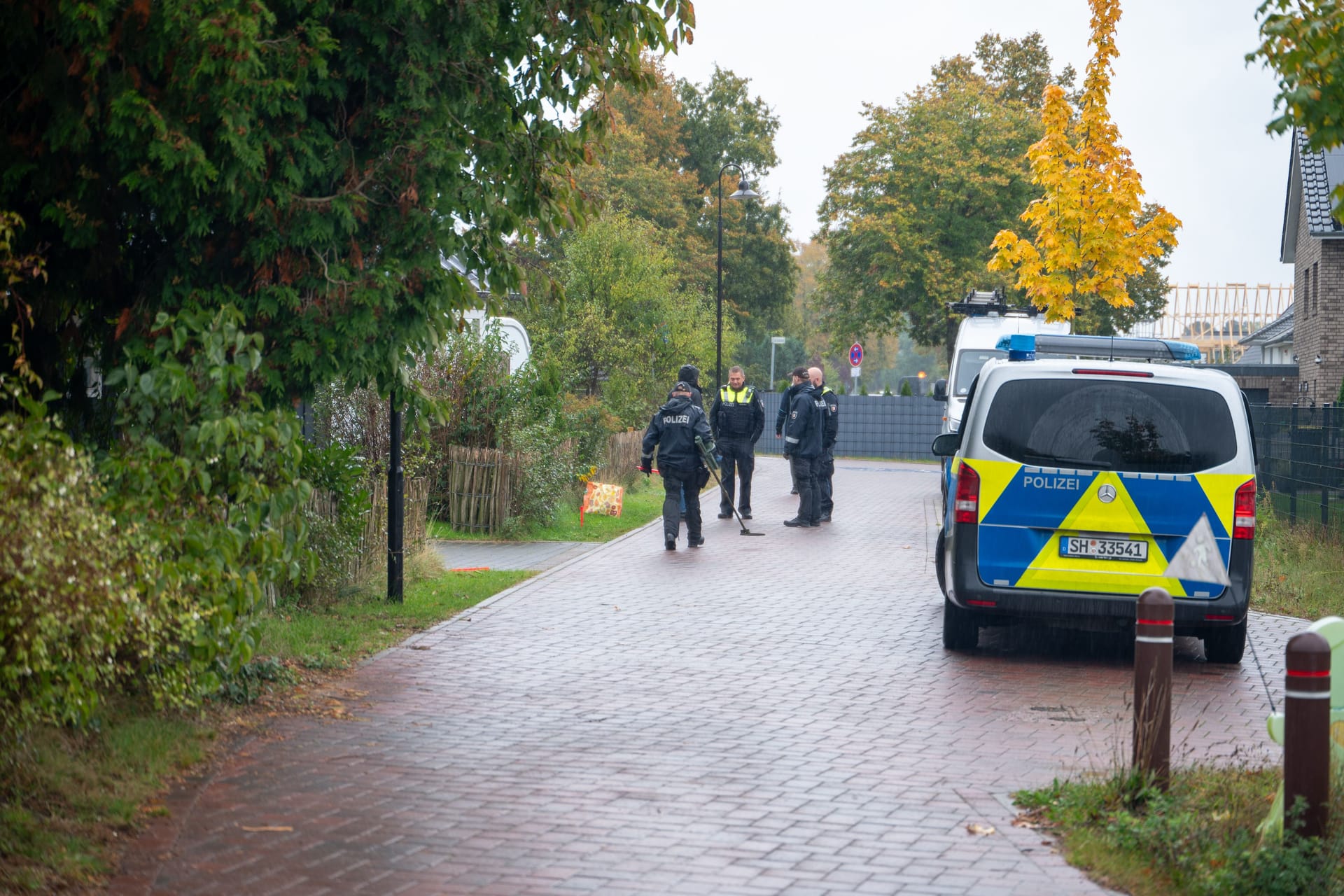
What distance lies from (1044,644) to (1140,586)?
1.52 metres

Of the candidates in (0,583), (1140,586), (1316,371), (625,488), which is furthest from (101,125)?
(1316,371)

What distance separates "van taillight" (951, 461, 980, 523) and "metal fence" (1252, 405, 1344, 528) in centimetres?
491

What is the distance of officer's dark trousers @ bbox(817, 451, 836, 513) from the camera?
1909cm

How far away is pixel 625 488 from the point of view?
23.4 metres

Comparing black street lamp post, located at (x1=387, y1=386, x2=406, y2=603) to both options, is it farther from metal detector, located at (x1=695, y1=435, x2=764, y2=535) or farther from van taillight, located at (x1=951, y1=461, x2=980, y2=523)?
metal detector, located at (x1=695, y1=435, x2=764, y2=535)

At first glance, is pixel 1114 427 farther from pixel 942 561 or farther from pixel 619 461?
pixel 619 461

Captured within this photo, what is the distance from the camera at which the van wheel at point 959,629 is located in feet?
31.5

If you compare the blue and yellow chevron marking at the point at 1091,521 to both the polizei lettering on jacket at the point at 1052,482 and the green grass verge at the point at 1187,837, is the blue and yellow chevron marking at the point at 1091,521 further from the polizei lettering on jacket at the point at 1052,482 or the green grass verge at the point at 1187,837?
the green grass verge at the point at 1187,837

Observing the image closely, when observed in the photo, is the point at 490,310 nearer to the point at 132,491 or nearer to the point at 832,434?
the point at 132,491

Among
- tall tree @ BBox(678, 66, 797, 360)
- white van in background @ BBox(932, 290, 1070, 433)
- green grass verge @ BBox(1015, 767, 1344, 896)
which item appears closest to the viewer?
green grass verge @ BBox(1015, 767, 1344, 896)

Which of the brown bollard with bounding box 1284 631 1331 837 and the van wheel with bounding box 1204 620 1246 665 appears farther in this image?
the van wheel with bounding box 1204 620 1246 665

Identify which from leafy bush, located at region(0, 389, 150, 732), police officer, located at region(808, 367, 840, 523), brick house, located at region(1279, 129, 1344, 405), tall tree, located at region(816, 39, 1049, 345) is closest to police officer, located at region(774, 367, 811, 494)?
police officer, located at region(808, 367, 840, 523)

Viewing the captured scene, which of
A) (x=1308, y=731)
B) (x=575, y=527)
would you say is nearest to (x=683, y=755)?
(x=1308, y=731)

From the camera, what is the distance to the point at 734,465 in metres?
19.3
